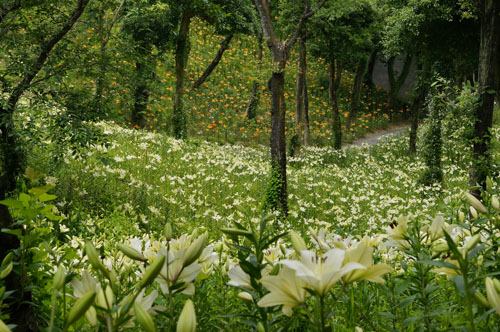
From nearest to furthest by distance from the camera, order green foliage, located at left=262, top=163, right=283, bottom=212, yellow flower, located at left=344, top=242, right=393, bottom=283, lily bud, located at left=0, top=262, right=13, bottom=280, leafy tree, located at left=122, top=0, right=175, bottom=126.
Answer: yellow flower, located at left=344, top=242, right=393, bottom=283
lily bud, located at left=0, top=262, right=13, bottom=280
green foliage, located at left=262, top=163, right=283, bottom=212
leafy tree, located at left=122, top=0, right=175, bottom=126

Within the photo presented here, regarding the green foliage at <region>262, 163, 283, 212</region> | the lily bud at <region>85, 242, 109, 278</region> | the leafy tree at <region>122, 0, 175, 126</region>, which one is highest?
the leafy tree at <region>122, 0, 175, 126</region>

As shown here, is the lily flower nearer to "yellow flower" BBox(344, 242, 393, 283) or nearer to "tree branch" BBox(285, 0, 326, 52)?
"yellow flower" BBox(344, 242, 393, 283)

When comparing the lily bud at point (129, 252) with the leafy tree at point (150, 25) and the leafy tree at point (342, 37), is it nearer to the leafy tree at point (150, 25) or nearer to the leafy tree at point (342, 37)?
the leafy tree at point (150, 25)

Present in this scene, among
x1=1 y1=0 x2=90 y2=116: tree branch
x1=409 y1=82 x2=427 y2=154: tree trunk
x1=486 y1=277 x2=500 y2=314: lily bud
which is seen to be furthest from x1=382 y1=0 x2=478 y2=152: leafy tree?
x1=486 y1=277 x2=500 y2=314: lily bud

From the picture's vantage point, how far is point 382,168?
13.1m

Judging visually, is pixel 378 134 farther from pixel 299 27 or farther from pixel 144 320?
pixel 144 320

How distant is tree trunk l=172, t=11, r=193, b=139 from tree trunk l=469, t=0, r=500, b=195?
32.9 feet

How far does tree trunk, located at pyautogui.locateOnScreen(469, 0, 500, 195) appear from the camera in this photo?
6738 millimetres

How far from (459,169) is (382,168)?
2.36 meters

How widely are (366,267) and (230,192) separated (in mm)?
7791

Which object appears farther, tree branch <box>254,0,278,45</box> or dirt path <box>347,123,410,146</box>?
dirt path <box>347,123,410,146</box>

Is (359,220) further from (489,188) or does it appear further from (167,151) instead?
(489,188)

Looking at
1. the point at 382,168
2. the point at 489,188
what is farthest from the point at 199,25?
the point at 489,188

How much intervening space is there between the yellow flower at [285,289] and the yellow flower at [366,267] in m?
0.12
